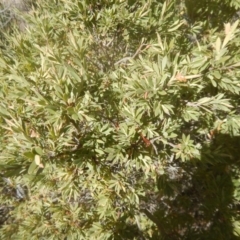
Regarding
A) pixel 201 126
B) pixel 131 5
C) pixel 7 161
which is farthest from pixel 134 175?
pixel 131 5

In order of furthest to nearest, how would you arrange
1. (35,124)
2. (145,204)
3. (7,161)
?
(145,204)
(35,124)
(7,161)

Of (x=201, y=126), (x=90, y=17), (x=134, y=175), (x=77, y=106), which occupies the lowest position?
(x=134, y=175)

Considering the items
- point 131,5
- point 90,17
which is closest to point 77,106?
point 90,17

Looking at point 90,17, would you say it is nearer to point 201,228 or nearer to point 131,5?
point 131,5

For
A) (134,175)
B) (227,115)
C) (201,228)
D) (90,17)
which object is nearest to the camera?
(90,17)

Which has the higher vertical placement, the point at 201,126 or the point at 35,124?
the point at 201,126

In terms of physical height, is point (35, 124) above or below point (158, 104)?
below

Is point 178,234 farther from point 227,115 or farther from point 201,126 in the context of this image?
point 227,115

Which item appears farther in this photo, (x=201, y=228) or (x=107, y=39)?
(x=201, y=228)
